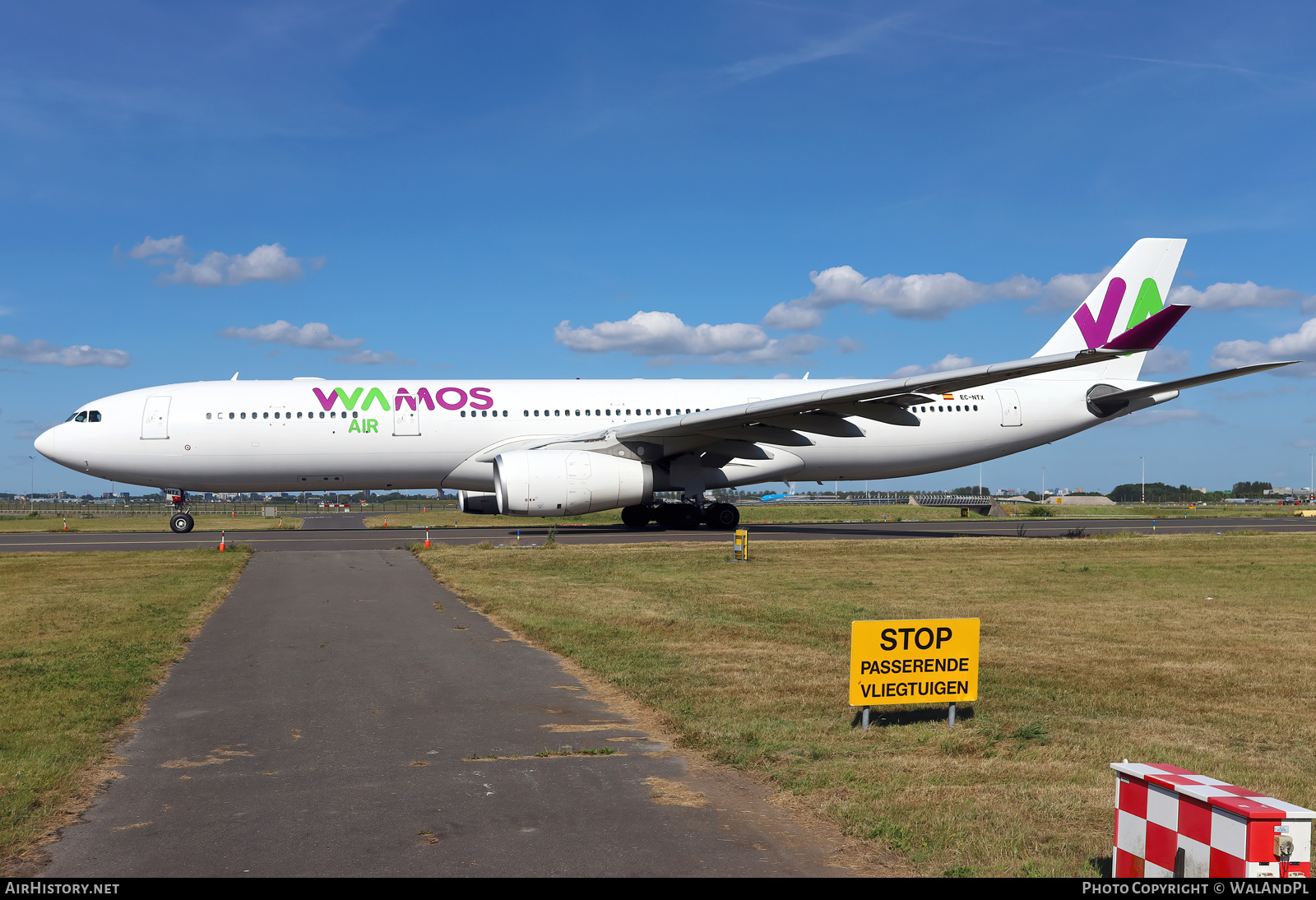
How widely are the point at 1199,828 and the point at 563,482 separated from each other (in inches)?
814

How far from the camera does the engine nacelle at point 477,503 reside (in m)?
29.4

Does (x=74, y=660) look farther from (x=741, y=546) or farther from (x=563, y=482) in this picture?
(x=563, y=482)

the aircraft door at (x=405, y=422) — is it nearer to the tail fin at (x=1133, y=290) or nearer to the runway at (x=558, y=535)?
the runway at (x=558, y=535)

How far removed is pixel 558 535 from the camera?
27.1 m

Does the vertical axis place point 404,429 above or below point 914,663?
above

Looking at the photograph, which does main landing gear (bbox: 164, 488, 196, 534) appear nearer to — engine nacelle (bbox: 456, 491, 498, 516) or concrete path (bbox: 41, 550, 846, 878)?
engine nacelle (bbox: 456, 491, 498, 516)

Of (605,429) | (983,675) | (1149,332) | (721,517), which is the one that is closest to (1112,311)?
(1149,332)

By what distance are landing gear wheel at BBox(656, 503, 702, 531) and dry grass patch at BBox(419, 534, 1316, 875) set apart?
29.2ft

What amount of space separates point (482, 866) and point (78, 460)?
26683 millimetres

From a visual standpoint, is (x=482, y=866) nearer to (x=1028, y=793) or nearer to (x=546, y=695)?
(x=1028, y=793)

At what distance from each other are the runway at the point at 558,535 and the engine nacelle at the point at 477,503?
66 cm

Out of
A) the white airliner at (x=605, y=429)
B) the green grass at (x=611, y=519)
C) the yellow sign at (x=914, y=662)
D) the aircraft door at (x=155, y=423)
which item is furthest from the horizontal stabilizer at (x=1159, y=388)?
the aircraft door at (x=155, y=423)

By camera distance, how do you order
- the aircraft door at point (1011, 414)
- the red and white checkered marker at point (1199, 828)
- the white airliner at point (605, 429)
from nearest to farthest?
the red and white checkered marker at point (1199, 828) → the white airliner at point (605, 429) → the aircraft door at point (1011, 414)

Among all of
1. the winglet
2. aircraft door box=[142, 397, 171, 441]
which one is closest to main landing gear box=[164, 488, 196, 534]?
aircraft door box=[142, 397, 171, 441]
